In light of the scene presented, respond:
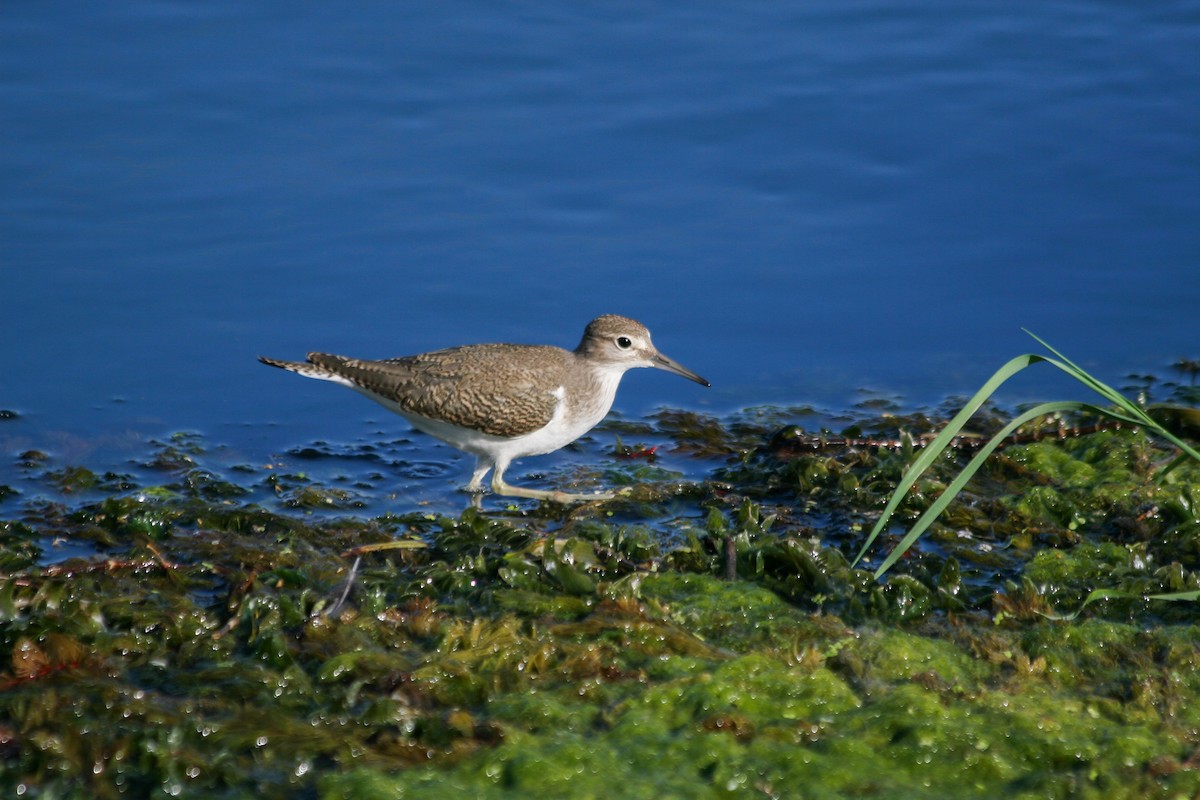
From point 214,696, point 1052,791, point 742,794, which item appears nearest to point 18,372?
point 214,696

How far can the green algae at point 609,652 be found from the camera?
11.7 ft

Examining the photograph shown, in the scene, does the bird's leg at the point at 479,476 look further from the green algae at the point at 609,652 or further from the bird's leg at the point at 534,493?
the green algae at the point at 609,652

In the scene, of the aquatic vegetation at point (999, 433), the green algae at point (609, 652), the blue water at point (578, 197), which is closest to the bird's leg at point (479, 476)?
the blue water at point (578, 197)

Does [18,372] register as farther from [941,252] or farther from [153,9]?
[941,252]

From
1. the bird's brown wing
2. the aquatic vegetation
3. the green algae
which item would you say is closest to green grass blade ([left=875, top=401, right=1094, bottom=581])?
the aquatic vegetation

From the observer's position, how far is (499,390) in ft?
20.7

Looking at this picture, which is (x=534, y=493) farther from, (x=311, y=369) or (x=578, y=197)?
(x=578, y=197)

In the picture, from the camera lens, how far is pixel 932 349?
754 centimetres

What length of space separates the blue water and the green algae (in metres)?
1.71

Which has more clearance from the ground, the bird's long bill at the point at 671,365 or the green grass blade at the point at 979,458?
the green grass blade at the point at 979,458

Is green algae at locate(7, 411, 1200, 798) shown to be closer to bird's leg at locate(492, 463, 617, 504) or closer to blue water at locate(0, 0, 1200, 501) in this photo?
bird's leg at locate(492, 463, 617, 504)

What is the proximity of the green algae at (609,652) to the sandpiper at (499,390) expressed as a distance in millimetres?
656

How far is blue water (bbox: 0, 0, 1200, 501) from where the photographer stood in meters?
7.44

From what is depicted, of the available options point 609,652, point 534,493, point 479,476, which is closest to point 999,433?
point 609,652
